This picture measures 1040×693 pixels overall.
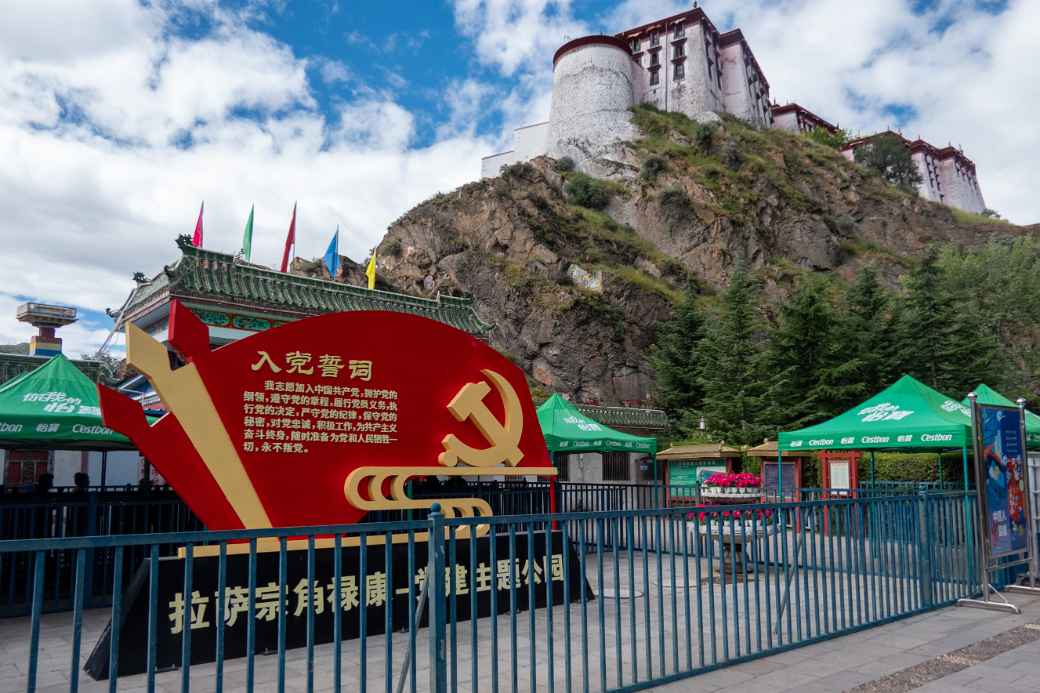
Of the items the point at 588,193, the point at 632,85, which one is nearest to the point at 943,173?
the point at 632,85

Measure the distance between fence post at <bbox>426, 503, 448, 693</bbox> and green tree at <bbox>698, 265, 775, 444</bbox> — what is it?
75.5 ft

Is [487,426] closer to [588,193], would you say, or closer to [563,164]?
[588,193]

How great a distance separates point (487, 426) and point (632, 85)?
57833mm

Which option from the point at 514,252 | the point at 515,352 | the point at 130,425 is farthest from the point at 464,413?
the point at 514,252

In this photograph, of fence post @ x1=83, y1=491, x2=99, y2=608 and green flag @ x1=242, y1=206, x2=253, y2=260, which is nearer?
fence post @ x1=83, y1=491, x2=99, y2=608

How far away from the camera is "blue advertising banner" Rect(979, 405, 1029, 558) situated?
26.9 ft

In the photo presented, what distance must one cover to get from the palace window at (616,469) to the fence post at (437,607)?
2236 cm

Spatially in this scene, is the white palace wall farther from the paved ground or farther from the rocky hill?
the paved ground

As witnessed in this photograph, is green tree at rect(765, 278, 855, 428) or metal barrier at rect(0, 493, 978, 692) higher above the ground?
green tree at rect(765, 278, 855, 428)

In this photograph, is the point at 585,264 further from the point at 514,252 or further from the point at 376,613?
the point at 376,613

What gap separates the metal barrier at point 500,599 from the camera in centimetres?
401

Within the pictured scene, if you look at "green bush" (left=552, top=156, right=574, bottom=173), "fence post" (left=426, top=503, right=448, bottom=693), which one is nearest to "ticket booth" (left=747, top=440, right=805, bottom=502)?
"fence post" (left=426, top=503, right=448, bottom=693)

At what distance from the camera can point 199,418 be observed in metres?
6.35

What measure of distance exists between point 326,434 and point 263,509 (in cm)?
88
